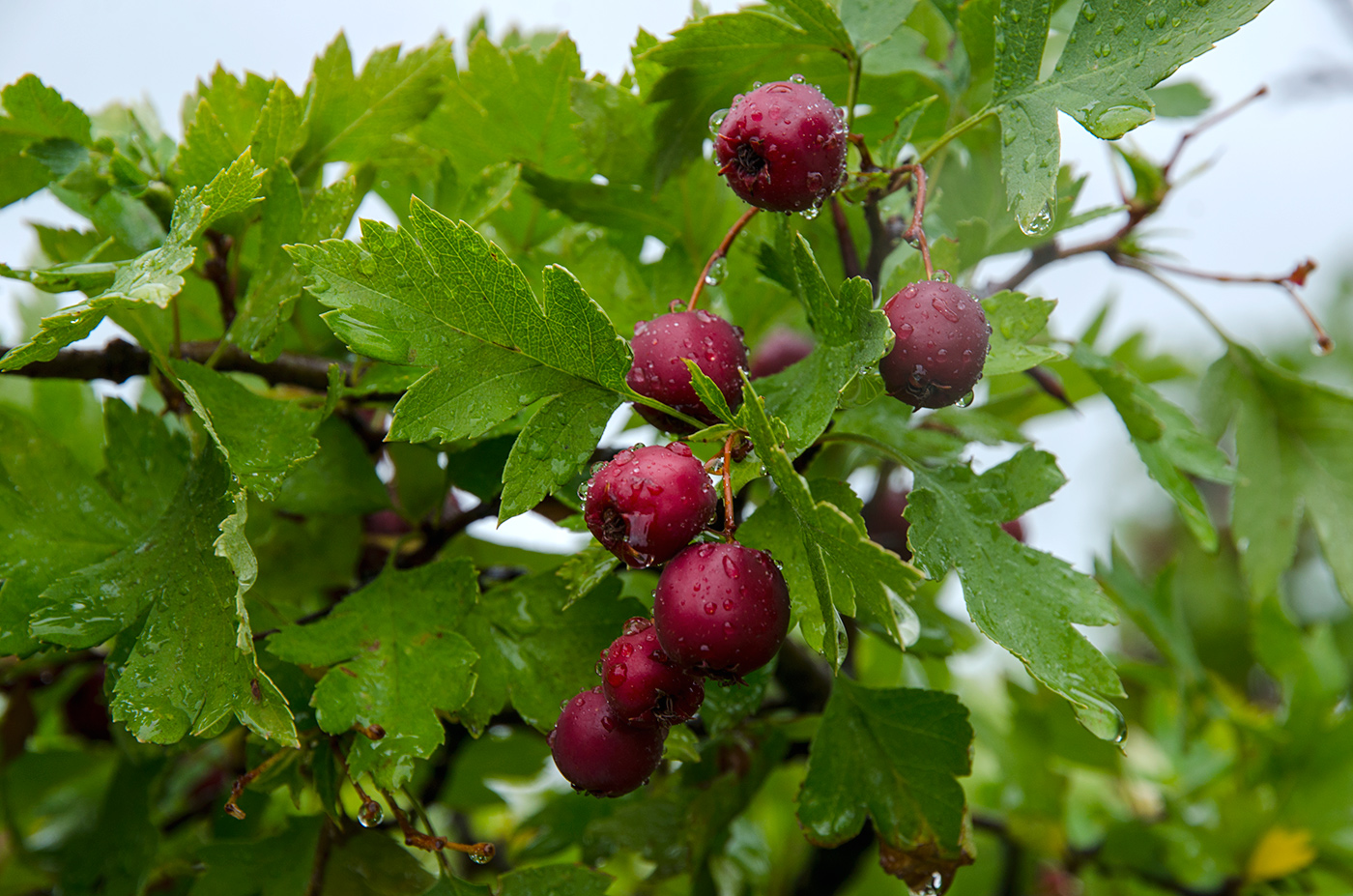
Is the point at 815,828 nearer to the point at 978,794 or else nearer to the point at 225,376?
the point at 225,376

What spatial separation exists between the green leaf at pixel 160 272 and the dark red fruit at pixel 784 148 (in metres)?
0.26

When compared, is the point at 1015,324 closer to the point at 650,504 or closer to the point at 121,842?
the point at 650,504

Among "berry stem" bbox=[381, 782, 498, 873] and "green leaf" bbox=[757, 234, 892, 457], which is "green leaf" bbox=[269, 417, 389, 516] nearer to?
"berry stem" bbox=[381, 782, 498, 873]

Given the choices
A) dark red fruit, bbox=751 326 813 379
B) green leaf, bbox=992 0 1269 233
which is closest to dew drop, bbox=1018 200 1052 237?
green leaf, bbox=992 0 1269 233

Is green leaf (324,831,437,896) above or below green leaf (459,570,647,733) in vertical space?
below

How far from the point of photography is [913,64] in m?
0.74

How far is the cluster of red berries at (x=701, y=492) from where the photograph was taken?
457 millimetres

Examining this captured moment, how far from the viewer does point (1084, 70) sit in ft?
1.77

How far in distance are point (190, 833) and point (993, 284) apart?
3.18 feet

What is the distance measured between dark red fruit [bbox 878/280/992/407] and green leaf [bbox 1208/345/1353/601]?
0.54 metres

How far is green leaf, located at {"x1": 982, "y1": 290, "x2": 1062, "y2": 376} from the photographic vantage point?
553 mm

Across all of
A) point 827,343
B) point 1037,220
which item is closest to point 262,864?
point 827,343

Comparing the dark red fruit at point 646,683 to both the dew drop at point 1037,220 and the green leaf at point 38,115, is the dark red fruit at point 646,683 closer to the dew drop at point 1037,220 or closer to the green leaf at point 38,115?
the dew drop at point 1037,220

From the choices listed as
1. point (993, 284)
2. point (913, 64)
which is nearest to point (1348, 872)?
point (993, 284)
